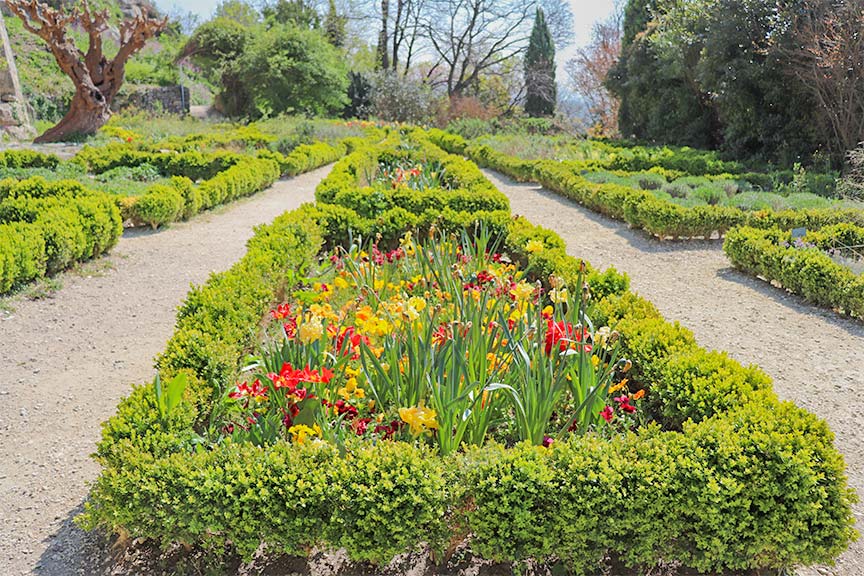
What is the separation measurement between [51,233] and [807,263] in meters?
6.60

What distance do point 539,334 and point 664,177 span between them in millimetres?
9111

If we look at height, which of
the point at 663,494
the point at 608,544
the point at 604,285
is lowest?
the point at 608,544

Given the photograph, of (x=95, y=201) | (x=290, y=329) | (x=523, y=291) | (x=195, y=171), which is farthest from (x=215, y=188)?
(x=523, y=291)

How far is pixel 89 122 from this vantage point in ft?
54.6

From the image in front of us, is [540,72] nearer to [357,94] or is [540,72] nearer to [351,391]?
[357,94]

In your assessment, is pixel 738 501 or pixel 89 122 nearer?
pixel 738 501

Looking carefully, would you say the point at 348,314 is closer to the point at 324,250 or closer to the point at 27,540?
the point at 27,540

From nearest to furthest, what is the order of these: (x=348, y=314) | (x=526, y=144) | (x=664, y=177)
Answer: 1. (x=348, y=314)
2. (x=664, y=177)
3. (x=526, y=144)

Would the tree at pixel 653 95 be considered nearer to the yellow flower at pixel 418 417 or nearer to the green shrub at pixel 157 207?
the green shrub at pixel 157 207

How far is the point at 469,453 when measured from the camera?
7.89ft

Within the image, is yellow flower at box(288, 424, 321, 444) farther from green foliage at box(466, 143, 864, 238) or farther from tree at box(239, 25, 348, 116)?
tree at box(239, 25, 348, 116)

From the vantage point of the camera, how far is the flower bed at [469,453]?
7.21 ft

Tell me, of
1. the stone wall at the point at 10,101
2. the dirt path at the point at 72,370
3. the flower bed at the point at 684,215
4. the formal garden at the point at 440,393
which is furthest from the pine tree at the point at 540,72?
the dirt path at the point at 72,370

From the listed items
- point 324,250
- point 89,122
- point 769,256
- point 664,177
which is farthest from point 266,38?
point 769,256
